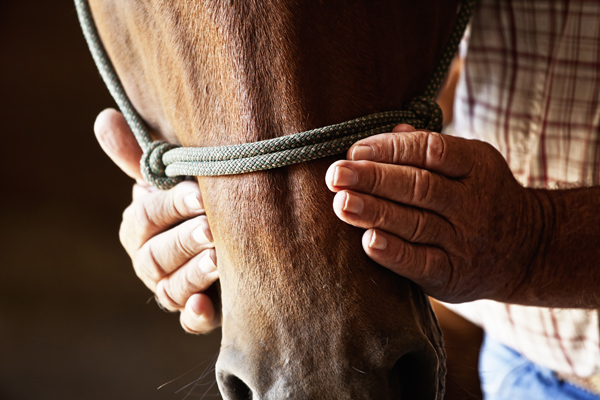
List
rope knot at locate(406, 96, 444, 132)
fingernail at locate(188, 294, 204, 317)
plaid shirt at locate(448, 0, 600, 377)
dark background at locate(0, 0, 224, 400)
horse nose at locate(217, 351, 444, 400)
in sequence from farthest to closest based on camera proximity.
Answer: dark background at locate(0, 0, 224, 400)
plaid shirt at locate(448, 0, 600, 377)
fingernail at locate(188, 294, 204, 317)
rope knot at locate(406, 96, 444, 132)
horse nose at locate(217, 351, 444, 400)

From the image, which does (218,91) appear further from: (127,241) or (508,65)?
(508,65)

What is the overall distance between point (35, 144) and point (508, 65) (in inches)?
62.9

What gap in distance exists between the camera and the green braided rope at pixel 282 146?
1.94ft

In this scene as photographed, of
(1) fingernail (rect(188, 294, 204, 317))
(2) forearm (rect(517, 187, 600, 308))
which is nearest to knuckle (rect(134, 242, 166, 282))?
(1) fingernail (rect(188, 294, 204, 317))

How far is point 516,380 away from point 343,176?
0.85 m

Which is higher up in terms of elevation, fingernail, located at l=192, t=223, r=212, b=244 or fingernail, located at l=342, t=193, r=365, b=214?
fingernail, located at l=342, t=193, r=365, b=214

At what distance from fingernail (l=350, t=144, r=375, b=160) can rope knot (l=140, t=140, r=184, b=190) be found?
274mm

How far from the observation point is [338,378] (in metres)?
0.55

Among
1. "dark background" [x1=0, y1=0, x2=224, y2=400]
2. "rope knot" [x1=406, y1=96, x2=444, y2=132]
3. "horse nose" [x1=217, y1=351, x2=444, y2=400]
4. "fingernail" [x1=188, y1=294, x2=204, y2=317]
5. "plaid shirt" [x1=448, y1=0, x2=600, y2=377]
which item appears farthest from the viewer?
"dark background" [x1=0, y1=0, x2=224, y2=400]

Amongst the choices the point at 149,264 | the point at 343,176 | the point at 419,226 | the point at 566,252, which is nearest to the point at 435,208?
the point at 419,226

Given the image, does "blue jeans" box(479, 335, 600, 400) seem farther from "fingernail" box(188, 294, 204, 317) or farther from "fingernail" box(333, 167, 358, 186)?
"fingernail" box(333, 167, 358, 186)

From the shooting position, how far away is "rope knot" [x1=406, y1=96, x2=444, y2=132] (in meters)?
→ 0.71

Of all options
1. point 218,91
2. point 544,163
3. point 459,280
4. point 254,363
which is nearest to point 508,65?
point 544,163

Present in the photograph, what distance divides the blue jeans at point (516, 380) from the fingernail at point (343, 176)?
0.66 m
